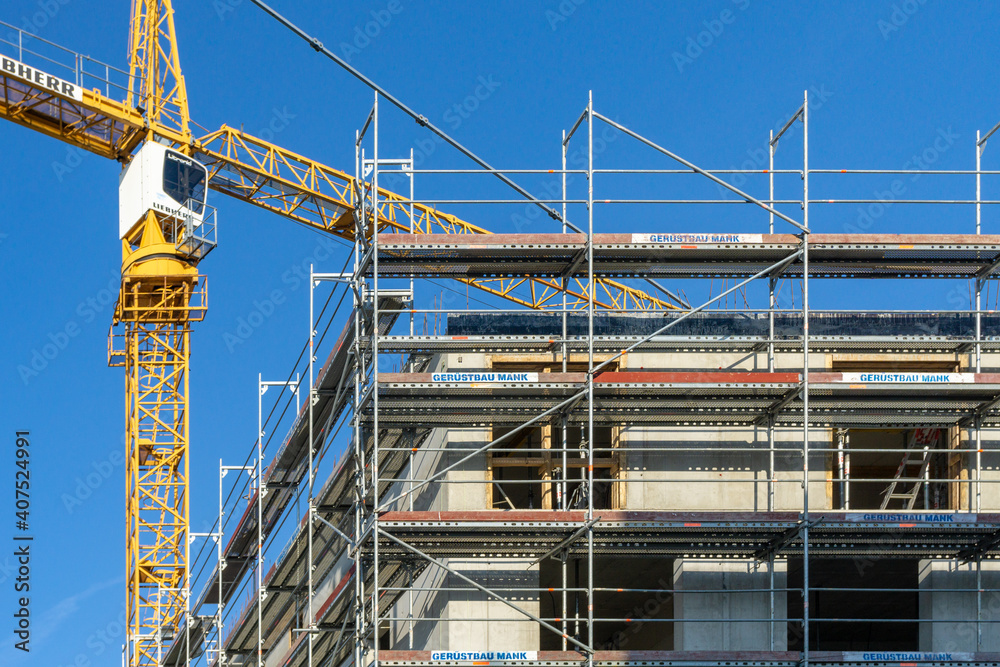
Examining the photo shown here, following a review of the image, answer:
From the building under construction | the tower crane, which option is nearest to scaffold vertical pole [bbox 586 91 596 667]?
the building under construction

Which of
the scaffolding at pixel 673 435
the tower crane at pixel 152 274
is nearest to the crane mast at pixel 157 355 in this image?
the tower crane at pixel 152 274

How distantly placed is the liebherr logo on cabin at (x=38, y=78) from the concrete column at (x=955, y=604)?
31.4 m

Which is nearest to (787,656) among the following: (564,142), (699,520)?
(699,520)

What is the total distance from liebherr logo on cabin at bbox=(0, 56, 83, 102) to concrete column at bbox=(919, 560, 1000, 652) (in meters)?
31.4

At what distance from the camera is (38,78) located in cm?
4966

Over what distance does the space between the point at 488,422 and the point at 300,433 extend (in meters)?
7.98

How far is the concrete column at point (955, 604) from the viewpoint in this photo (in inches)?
1045

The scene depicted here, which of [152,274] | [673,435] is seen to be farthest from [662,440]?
[152,274]

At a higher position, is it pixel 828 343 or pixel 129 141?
pixel 129 141

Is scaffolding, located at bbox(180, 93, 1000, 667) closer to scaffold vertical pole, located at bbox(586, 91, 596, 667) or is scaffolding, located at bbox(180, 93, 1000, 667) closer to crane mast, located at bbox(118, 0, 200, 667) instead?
scaffold vertical pole, located at bbox(586, 91, 596, 667)

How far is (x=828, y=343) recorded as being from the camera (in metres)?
27.8

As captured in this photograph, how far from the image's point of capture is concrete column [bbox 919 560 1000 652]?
2655cm

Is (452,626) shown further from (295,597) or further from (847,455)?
(295,597)

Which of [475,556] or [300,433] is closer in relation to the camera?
[475,556]
